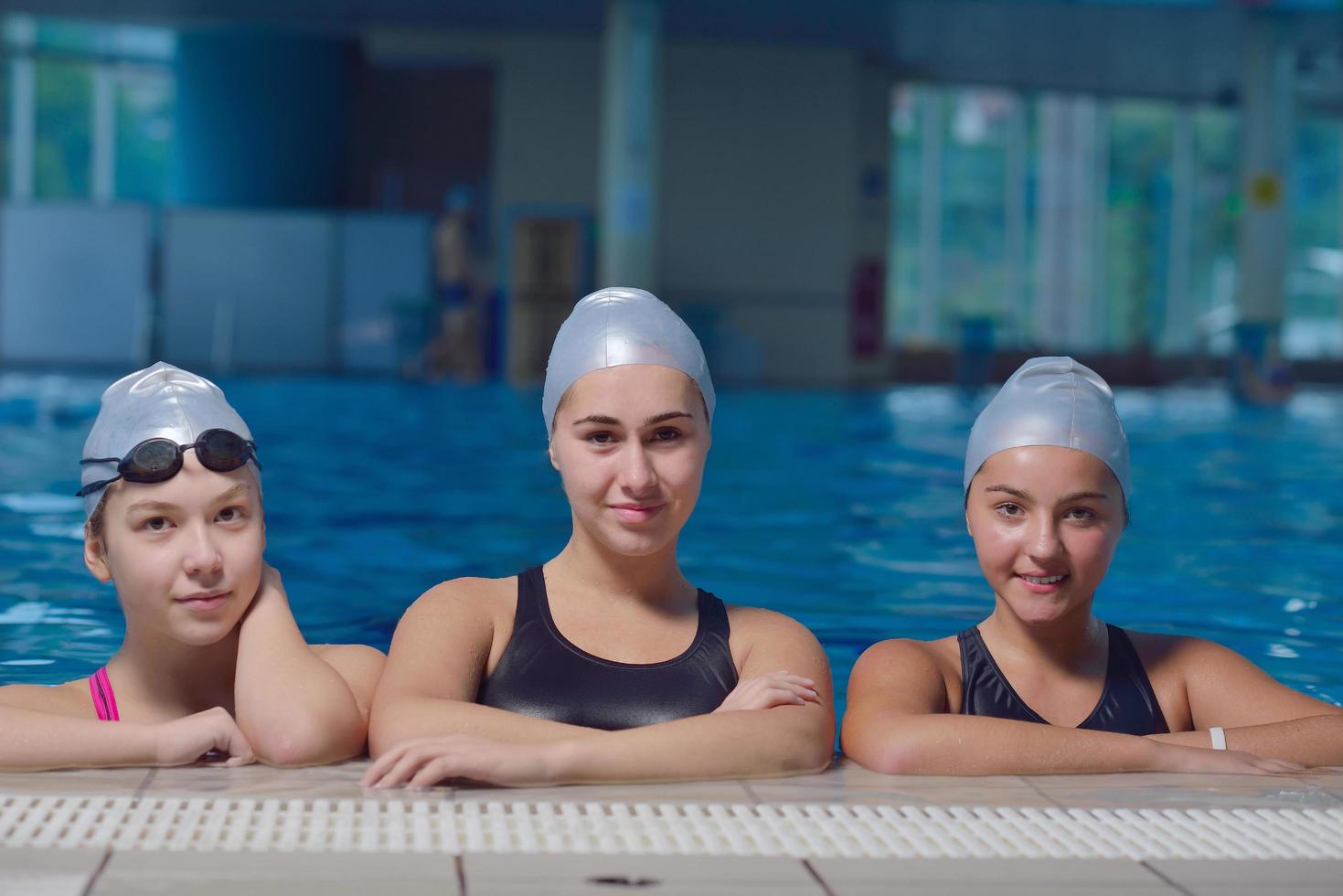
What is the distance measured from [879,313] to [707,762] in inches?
787

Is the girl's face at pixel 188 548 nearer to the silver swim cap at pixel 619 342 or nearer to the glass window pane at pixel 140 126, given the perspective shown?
the silver swim cap at pixel 619 342

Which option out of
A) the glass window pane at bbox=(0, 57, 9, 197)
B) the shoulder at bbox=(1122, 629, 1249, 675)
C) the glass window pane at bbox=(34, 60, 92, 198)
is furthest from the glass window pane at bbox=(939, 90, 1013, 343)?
the shoulder at bbox=(1122, 629, 1249, 675)

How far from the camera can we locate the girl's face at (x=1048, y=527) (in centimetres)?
271

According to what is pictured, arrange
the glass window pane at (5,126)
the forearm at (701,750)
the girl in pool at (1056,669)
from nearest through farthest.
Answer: the forearm at (701,750) < the girl in pool at (1056,669) < the glass window pane at (5,126)

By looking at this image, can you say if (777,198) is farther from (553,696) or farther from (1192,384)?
(553,696)

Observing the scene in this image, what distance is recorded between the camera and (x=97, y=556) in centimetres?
272

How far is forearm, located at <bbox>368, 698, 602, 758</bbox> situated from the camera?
2473 millimetres

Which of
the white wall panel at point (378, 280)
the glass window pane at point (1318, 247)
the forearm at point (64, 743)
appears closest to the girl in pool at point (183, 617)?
the forearm at point (64, 743)

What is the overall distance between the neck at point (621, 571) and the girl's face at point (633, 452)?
3.9 inches

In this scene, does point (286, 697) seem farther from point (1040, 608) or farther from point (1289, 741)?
point (1289, 741)

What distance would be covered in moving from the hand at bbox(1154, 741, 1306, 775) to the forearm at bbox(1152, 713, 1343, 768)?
0.21 ft

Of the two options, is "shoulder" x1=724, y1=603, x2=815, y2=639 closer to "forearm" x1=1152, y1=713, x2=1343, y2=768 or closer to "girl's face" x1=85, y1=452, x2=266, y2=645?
"forearm" x1=1152, y1=713, x2=1343, y2=768

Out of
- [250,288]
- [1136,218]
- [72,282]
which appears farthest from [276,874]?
[1136,218]

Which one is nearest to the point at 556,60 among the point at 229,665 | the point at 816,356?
the point at 816,356
